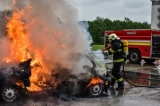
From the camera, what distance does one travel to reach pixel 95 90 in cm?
787

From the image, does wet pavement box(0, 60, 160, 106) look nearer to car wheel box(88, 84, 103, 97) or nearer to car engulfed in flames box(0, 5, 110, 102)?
car wheel box(88, 84, 103, 97)

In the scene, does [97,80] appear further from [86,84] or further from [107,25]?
[107,25]

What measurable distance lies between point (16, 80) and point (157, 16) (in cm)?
1518

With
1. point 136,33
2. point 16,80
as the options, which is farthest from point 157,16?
point 16,80

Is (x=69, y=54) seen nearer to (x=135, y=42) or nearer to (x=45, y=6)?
(x=45, y=6)

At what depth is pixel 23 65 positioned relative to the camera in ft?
23.6

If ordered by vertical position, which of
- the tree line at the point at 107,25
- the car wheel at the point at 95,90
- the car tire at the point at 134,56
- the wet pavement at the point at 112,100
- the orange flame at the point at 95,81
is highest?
the tree line at the point at 107,25

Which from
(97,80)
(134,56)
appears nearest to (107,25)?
(134,56)

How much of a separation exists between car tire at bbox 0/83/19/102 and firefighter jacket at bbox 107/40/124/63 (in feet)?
11.5

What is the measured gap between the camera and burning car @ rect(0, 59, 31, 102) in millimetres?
6863

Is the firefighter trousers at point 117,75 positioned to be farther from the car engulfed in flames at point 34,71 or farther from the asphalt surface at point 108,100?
the car engulfed in flames at point 34,71

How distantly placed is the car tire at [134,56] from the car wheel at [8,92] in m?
11.4

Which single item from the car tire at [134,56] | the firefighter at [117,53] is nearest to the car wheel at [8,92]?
the firefighter at [117,53]

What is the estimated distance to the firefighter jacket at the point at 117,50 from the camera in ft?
29.7
